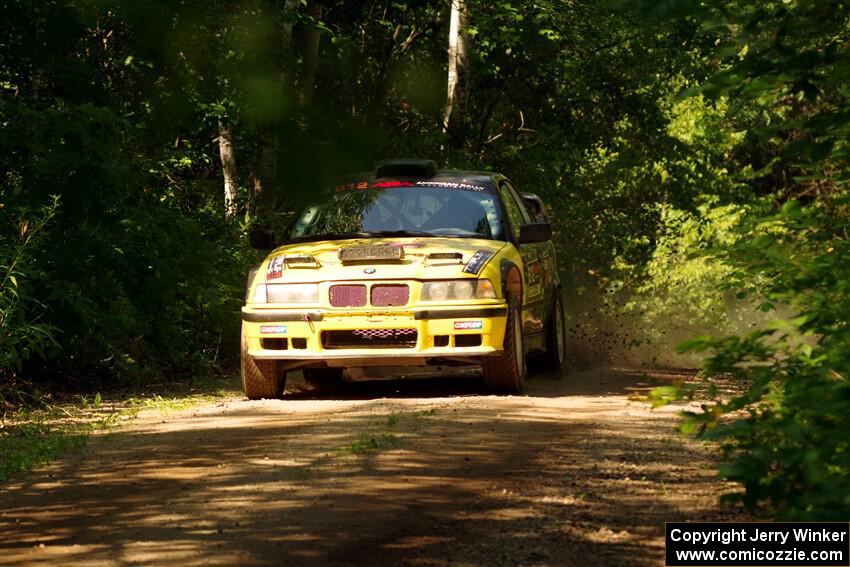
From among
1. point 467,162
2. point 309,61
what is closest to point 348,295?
point 467,162

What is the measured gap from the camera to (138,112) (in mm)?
17828

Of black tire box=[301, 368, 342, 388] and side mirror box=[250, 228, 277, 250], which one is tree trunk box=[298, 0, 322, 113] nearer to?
black tire box=[301, 368, 342, 388]

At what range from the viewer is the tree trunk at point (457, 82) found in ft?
71.4

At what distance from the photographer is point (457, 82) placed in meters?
22.1

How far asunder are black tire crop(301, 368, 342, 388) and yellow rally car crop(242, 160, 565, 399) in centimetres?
176

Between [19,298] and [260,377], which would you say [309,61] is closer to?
[260,377]

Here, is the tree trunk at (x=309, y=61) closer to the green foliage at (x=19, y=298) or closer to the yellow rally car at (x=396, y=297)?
the yellow rally car at (x=396, y=297)

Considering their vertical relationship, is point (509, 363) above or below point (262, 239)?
below

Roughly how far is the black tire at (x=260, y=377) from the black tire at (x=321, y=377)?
175 centimetres

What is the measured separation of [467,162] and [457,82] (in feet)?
6.10

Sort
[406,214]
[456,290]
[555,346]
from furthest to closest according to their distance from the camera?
[555,346]
[406,214]
[456,290]

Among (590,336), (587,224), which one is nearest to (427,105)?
(587,224)

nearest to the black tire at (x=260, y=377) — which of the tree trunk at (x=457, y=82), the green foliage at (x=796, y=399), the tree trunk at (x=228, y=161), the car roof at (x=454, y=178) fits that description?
the car roof at (x=454, y=178)

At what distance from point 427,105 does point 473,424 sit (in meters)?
15.3
